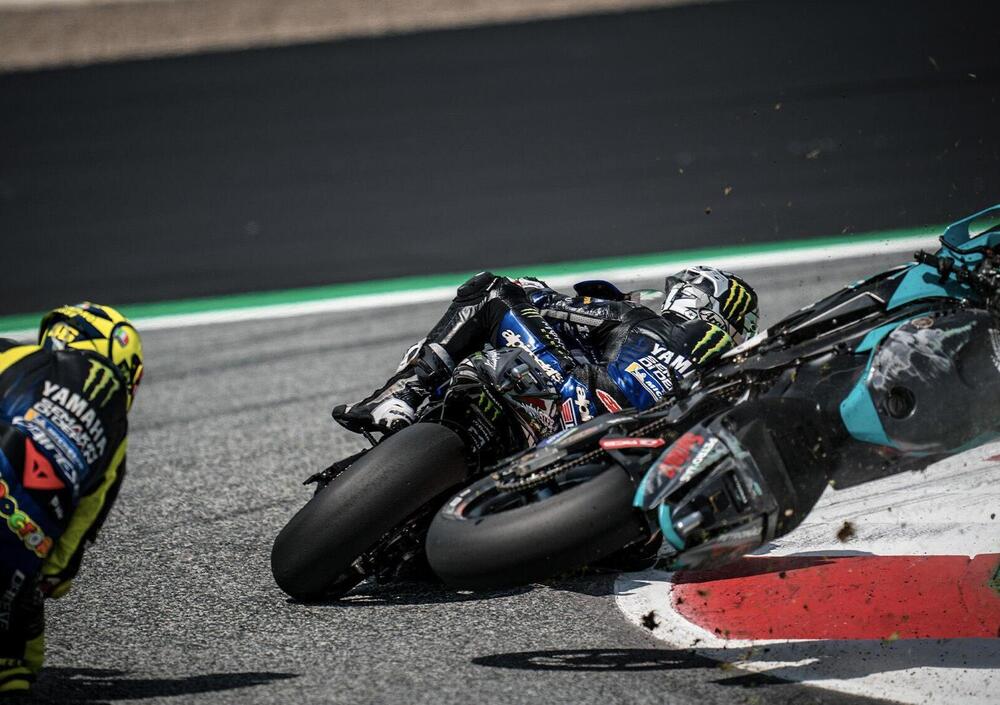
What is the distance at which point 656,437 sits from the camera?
3221mm

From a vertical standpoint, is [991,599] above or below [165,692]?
above

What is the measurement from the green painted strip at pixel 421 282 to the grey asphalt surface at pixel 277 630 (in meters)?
3.83

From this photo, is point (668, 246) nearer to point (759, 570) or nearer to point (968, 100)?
point (968, 100)

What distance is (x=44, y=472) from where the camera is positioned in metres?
2.96

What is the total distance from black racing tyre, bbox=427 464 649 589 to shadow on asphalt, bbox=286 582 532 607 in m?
0.67

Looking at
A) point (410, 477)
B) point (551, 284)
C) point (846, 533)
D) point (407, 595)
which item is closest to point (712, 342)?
point (846, 533)

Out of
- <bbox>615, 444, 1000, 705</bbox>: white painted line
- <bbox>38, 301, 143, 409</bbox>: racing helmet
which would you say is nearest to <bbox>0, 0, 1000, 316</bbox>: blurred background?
<bbox>615, 444, 1000, 705</bbox>: white painted line

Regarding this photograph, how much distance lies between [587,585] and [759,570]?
0.54 meters

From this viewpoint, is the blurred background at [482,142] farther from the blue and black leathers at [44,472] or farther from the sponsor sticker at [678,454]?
the blue and black leathers at [44,472]

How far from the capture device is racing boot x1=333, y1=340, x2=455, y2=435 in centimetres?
390

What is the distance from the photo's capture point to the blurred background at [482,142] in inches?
406

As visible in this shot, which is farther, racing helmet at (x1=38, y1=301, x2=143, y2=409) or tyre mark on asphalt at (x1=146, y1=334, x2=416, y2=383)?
tyre mark on asphalt at (x1=146, y1=334, x2=416, y2=383)

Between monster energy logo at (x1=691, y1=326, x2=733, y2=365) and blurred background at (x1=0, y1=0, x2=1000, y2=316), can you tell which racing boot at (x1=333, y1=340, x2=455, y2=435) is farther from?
blurred background at (x1=0, y1=0, x2=1000, y2=316)

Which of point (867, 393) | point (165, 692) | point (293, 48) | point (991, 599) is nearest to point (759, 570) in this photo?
point (991, 599)
